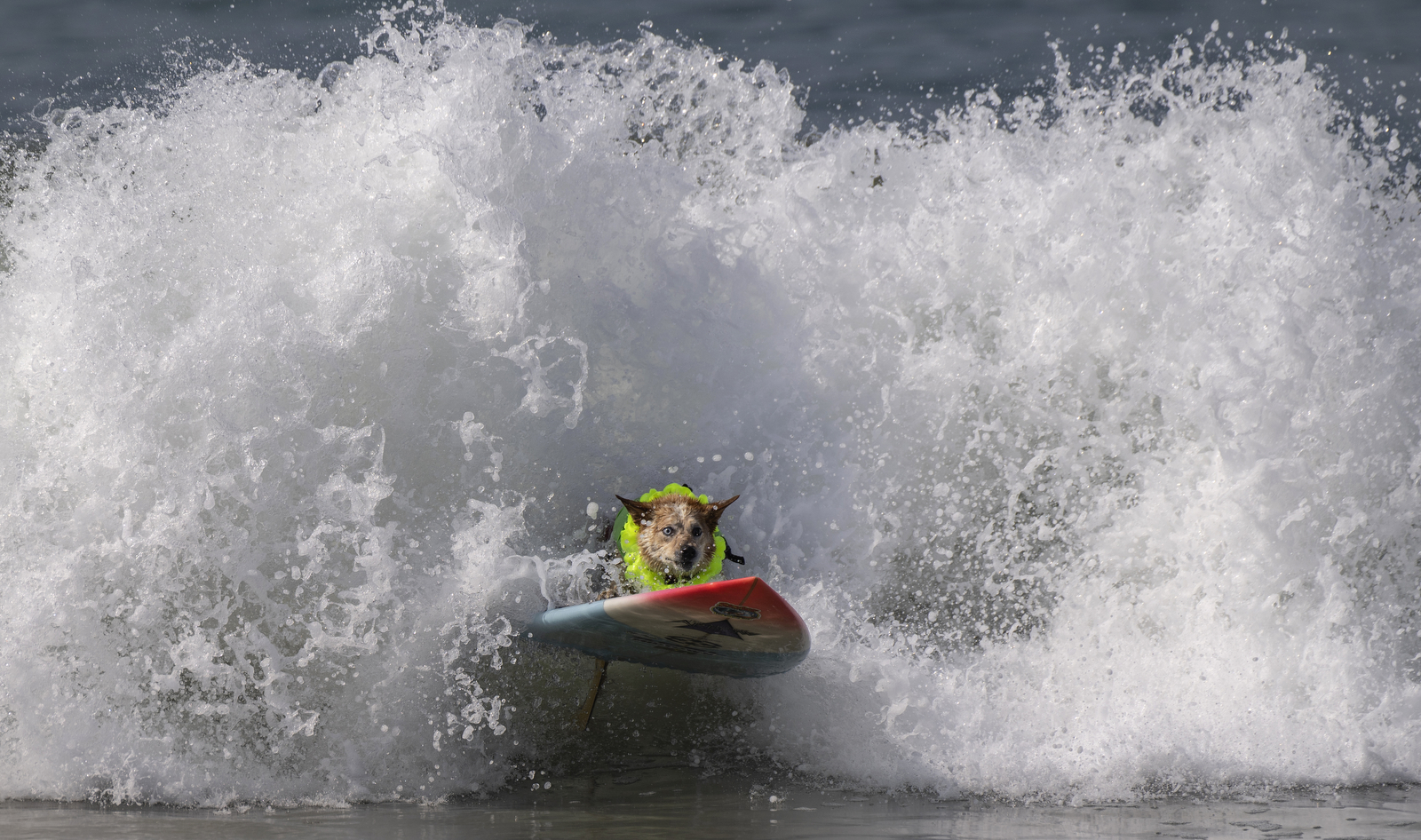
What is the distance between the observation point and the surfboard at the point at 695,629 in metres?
3.25

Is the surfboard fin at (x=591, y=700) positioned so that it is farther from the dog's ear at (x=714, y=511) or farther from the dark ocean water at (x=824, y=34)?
the dark ocean water at (x=824, y=34)

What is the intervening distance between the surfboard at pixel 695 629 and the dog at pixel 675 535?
7.7 inches

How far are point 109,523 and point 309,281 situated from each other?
1.12 metres

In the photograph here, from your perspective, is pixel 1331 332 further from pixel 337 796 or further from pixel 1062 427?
pixel 337 796

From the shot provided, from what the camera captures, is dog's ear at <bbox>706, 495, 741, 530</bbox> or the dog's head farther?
dog's ear at <bbox>706, 495, 741, 530</bbox>

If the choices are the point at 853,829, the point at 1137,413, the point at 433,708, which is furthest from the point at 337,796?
the point at 1137,413

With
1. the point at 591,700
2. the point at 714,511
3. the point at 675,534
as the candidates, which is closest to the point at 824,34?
the point at 714,511

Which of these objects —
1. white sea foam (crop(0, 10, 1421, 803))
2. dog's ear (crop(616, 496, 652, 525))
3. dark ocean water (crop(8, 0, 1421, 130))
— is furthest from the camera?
dark ocean water (crop(8, 0, 1421, 130))

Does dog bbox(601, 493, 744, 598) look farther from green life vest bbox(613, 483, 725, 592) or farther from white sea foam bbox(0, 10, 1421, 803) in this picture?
white sea foam bbox(0, 10, 1421, 803)

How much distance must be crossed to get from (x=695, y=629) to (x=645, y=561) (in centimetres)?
38

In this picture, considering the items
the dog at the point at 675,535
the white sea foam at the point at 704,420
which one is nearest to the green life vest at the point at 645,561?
the dog at the point at 675,535

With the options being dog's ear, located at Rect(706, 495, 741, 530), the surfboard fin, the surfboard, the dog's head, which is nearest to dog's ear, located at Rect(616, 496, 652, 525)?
the dog's head

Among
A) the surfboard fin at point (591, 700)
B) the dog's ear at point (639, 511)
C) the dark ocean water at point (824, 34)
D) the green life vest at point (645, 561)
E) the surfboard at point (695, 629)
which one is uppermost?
the dark ocean water at point (824, 34)

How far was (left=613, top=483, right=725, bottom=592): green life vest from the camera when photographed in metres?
3.65
